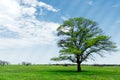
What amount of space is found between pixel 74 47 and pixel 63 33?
5.47 metres

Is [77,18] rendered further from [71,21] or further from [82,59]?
[82,59]

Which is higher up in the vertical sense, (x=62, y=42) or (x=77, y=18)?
(x=77, y=18)

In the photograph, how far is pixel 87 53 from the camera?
7206 centimetres

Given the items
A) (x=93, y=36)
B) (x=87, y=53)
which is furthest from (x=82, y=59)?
(x=93, y=36)

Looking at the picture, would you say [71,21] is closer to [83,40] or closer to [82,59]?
[83,40]

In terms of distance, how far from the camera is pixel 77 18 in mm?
74562

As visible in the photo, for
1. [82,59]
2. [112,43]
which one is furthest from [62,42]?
[112,43]

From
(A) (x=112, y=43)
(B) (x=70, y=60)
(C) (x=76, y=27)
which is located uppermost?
(C) (x=76, y=27)

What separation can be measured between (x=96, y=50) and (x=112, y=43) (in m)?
4.65

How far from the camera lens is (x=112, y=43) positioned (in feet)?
235

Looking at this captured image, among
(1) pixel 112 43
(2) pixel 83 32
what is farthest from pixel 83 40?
(1) pixel 112 43

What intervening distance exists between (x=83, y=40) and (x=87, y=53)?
12.0 ft

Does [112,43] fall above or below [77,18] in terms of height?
below

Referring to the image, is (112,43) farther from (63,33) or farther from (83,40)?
(63,33)
